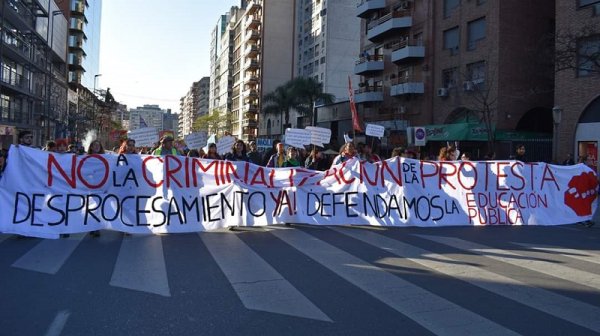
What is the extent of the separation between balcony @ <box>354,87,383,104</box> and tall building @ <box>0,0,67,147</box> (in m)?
26.4

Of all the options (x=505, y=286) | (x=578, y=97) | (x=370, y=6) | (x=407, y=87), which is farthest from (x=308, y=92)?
(x=505, y=286)

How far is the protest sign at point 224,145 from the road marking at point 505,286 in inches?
234

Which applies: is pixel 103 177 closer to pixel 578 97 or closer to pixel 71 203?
pixel 71 203

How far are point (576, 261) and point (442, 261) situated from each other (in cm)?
207

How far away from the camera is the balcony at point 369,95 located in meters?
44.2

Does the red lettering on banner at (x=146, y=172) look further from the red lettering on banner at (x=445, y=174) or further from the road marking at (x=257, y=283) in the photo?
the red lettering on banner at (x=445, y=174)

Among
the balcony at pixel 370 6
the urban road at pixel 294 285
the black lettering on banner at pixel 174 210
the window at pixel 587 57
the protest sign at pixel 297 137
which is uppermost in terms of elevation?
the balcony at pixel 370 6

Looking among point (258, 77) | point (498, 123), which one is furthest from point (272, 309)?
point (258, 77)

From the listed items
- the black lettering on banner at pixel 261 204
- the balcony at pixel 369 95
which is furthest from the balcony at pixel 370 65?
the black lettering on banner at pixel 261 204

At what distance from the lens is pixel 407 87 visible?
3878 cm

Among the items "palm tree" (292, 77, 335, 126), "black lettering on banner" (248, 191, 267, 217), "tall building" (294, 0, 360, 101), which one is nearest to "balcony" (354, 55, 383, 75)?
"palm tree" (292, 77, 335, 126)

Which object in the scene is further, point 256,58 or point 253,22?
point 256,58

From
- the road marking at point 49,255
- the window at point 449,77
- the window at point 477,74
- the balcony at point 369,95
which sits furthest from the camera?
the balcony at point 369,95

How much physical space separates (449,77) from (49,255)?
110ft
